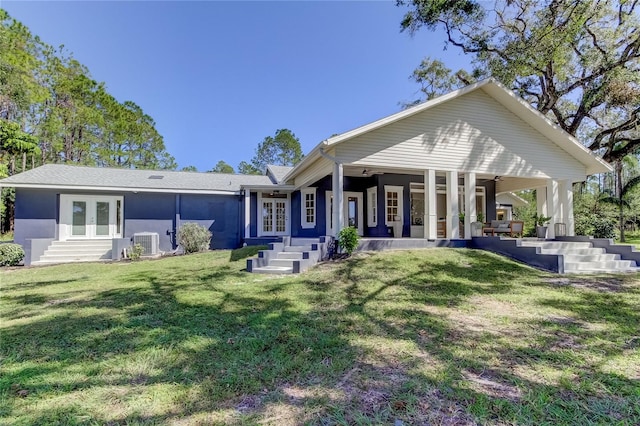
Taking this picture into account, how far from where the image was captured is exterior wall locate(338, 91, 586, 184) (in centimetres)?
1002

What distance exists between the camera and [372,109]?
26.1m

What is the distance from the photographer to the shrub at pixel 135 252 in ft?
41.1

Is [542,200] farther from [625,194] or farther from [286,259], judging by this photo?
[286,259]

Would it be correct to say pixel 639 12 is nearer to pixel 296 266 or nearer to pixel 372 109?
pixel 372 109

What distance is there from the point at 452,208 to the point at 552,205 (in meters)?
4.48

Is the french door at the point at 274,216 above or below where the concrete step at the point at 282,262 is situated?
above

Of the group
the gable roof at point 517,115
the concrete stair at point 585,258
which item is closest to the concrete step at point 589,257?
the concrete stair at point 585,258

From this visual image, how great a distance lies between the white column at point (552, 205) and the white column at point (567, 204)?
0.25 m

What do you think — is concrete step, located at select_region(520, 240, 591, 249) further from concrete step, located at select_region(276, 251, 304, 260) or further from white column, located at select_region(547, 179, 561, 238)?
concrete step, located at select_region(276, 251, 304, 260)

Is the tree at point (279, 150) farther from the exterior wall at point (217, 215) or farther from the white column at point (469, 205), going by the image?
the white column at point (469, 205)

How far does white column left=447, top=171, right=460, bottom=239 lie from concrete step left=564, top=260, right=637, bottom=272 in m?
3.16

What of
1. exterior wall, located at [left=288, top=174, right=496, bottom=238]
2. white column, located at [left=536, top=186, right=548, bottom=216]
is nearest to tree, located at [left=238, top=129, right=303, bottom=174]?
exterior wall, located at [left=288, top=174, right=496, bottom=238]

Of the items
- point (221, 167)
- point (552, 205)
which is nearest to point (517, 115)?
point (552, 205)

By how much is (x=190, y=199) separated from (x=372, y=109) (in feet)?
57.3
